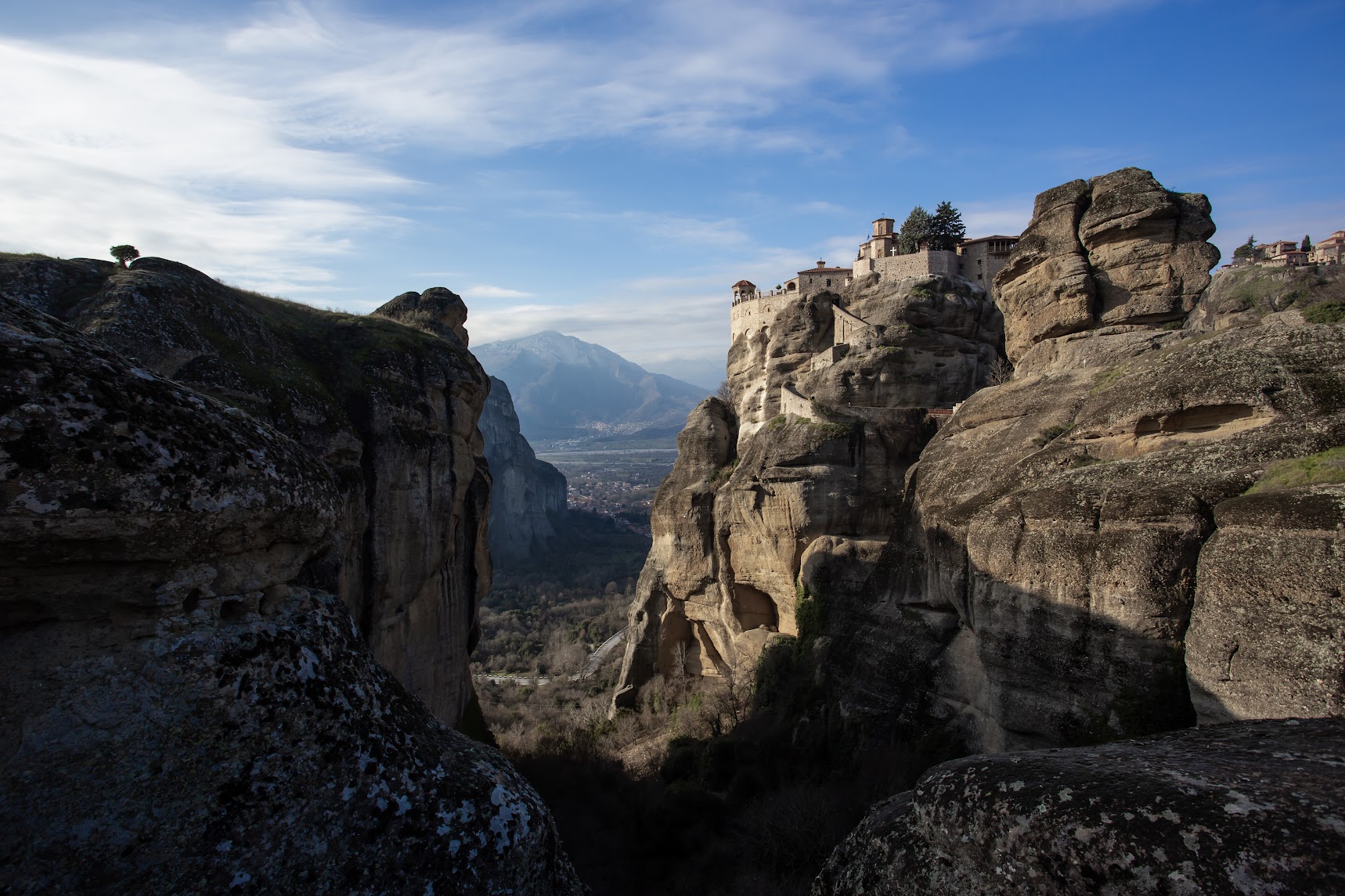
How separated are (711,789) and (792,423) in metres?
13.0

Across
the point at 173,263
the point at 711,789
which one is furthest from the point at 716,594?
the point at 173,263

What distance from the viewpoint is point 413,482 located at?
54.4 ft

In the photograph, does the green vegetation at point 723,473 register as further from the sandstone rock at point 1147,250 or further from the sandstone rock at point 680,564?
the sandstone rock at point 1147,250

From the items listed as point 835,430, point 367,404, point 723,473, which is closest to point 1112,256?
point 835,430

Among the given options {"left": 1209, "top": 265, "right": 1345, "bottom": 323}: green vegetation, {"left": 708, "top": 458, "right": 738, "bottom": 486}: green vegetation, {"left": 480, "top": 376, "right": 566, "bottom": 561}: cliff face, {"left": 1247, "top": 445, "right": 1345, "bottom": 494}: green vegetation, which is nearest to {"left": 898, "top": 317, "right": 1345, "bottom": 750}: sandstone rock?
{"left": 1247, "top": 445, "right": 1345, "bottom": 494}: green vegetation

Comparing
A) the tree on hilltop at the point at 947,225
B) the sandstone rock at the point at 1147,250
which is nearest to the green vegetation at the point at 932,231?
the tree on hilltop at the point at 947,225

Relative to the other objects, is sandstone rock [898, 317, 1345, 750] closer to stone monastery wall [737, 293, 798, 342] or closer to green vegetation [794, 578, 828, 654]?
green vegetation [794, 578, 828, 654]

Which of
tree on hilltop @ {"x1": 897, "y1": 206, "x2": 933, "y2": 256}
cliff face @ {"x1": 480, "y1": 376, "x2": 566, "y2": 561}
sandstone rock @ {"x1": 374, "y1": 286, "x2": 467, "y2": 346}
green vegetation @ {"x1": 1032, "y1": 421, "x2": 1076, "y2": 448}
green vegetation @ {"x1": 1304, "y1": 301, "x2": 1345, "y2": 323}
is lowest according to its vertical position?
cliff face @ {"x1": 480, "y1": 376, "x2": 566, "y2": 561}

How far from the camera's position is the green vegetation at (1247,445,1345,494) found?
8906mm

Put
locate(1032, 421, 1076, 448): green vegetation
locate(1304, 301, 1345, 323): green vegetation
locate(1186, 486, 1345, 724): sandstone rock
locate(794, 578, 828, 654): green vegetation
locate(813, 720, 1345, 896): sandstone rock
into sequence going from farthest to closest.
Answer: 1. locate(794, 578, 828, 654): green vegetation
2. locate(1032, 421, 1076, 448): green vegetation
3. locate(1304, 301, 1345, 323): green vegetation
4. locate(1186, 486, 1345, 724): sandstone rock
5. locate(813, 720, 1345, 896): sandstone rock

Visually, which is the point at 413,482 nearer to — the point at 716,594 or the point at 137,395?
the point at 137,395

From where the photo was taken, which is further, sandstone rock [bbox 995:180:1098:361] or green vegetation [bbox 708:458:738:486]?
green vegetation [bbox 708:458:738:486]

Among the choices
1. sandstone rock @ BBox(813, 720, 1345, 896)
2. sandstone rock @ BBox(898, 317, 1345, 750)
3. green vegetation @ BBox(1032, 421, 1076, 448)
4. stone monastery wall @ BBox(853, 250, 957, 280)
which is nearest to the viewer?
sandstone rock @ BBox(813, 720, 1345, 896)

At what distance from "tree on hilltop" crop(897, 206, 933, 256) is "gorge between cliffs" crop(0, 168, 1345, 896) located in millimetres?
16312
